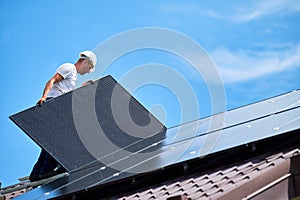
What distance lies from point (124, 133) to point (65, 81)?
35.7 inches

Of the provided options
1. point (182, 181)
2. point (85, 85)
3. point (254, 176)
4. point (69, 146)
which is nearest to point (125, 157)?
point (69, 146)

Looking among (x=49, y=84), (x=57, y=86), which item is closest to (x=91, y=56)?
(x=57, y=86)

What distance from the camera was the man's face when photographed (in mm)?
7383

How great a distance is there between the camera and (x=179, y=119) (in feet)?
22.9

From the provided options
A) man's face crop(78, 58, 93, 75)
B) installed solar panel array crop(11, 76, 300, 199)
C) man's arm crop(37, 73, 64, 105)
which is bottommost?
installed solar panel array crop(11, 76, 300, 199)

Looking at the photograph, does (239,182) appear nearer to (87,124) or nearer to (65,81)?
(87,124)

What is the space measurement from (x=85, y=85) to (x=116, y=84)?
432 millimetres

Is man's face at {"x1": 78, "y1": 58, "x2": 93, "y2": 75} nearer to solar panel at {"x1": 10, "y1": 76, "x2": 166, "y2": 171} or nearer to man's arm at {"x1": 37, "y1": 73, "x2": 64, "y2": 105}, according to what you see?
A: solar panel at {"x1": 10, "y1": 76, "x2": 166, "y2": 171}

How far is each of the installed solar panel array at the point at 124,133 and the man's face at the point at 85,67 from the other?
0.25 metres

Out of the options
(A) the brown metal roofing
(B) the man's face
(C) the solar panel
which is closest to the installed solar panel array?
(C) the solar panel

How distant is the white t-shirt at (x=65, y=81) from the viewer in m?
7.22

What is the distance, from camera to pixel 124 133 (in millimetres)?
7172

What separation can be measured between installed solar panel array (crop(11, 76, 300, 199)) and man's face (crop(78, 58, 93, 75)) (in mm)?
249

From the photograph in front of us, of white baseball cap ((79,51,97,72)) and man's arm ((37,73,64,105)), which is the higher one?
white baseball cap ((79,51,97,72))
